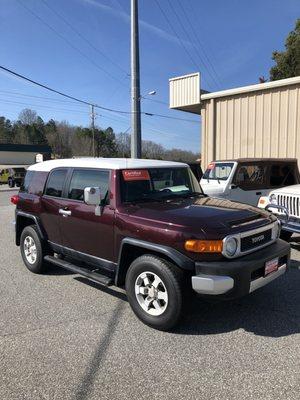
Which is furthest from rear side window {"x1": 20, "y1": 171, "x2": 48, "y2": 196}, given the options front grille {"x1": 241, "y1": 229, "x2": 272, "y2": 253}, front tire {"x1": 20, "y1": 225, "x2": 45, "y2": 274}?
front grille {"x1": 241, "y1": 229, "x2": 272, "y2": 253}

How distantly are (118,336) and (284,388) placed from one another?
1704 millimetres

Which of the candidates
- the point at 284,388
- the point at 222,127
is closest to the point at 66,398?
the point at 284,388

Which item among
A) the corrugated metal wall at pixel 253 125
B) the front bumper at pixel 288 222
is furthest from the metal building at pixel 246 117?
the front bumper at pixel 288 222

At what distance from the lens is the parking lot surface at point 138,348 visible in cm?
326

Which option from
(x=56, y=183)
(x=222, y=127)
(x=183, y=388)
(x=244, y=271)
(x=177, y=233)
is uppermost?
(x=222, y=127)

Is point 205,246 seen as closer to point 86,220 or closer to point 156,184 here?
point 156,184

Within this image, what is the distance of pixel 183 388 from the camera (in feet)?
10.7

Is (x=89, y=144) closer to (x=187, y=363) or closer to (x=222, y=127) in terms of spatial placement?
(x=222, y=127)

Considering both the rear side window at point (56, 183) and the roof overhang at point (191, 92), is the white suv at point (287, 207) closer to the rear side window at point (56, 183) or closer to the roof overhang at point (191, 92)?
the rear side window at point (56, 183)

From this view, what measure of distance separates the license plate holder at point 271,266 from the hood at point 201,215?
0.42m

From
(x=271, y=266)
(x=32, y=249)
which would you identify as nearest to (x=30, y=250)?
(x=32, y=249)

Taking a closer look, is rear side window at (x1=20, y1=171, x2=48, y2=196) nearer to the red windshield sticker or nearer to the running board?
the running board

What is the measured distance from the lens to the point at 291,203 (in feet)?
25.4

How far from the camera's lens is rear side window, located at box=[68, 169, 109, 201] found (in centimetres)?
516
